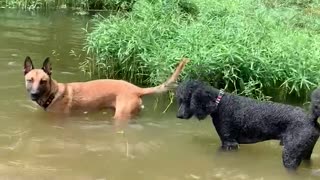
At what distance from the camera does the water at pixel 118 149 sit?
5312 millimetres

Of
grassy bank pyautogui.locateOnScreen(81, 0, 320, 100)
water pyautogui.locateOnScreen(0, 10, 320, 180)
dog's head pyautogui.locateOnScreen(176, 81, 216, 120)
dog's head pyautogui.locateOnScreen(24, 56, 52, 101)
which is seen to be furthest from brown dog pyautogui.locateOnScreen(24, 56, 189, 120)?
dog's head pyautogui.locateOnScreen(176, 81, 216, 120)

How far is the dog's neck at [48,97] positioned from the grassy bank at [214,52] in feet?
4.46

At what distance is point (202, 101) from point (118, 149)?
3.44 feet

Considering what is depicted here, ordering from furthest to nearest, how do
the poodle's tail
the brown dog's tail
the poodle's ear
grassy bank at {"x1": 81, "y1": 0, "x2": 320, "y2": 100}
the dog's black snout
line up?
grassy bank at {"x1": 81, "y1": 0, "x2": 320, "y2": 100}
the brown dog's tail
the dog's black snout
the poodle's ear
the poodle's tail

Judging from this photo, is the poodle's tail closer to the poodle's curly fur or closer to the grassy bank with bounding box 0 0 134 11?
the poodle's curly fur

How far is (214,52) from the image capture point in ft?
24.5

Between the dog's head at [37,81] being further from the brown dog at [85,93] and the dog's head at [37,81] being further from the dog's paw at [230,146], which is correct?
the dog's paw at [230,146]

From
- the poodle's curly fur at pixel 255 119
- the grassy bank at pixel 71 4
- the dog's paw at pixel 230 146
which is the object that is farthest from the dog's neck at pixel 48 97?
the grassy bank at pixel 71 4

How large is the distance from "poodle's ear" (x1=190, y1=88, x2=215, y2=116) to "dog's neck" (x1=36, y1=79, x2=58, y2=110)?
2.00 metres

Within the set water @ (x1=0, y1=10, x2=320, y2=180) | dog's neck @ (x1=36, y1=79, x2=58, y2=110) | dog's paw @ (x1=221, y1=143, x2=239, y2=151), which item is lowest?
water @ (x1=0, y1=10, x2=320, y2=180)

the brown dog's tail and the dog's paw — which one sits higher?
the brown dog's tail

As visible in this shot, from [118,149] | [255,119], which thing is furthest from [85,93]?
[255,119]

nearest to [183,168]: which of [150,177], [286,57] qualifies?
[150,177]

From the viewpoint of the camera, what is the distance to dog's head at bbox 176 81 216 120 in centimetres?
594
